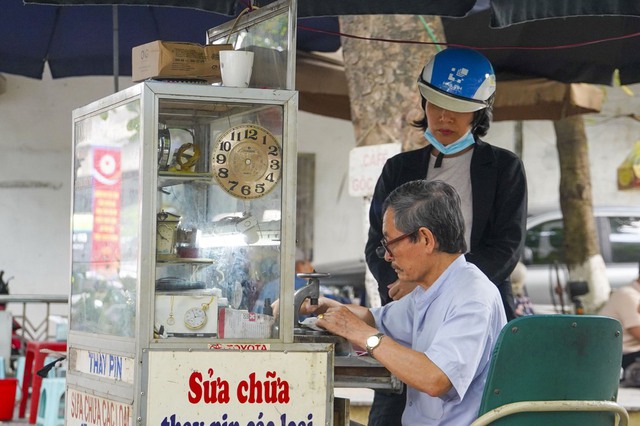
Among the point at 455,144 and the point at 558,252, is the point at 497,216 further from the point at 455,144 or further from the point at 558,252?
the point at 558,252

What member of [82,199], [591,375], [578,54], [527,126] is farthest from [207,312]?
[527,126]

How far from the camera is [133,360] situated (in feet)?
9.66

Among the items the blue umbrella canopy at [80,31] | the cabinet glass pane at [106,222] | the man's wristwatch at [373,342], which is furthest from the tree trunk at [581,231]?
the man's wristwatch at [373,342]

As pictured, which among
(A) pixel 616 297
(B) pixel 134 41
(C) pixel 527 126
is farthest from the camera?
(C) pixel 527 126

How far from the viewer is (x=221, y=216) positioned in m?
3.10

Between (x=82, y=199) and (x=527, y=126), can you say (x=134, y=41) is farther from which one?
(x=527, y=126)

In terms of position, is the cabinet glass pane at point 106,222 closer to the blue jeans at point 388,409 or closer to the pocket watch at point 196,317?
the pocket watch at point 196,317

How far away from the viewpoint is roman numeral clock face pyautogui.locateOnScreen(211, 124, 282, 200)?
3082mm

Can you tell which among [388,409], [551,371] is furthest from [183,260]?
[551,371]

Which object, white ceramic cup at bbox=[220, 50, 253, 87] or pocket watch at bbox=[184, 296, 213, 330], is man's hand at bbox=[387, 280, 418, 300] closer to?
pocket watch at bbox=[184, 296, 213, 330]

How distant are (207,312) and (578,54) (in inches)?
138

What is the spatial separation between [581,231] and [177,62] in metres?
7.57

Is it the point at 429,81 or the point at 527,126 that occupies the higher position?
the point at 527,126

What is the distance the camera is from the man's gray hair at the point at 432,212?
2.89 m
